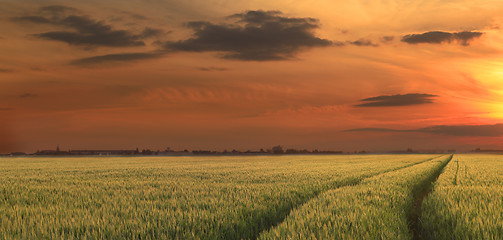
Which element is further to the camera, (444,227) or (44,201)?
(44,201)

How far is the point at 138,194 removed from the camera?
1362 cm

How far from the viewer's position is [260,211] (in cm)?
1005

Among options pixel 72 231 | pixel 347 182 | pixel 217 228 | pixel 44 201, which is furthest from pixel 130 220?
pixel 347 182

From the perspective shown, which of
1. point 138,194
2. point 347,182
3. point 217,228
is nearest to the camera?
point 217,228

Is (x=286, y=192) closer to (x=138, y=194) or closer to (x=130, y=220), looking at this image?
(x=138, y=194)

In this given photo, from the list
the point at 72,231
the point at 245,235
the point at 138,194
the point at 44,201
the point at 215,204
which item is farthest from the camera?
the point at 138,194

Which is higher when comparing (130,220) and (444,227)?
(130,220)

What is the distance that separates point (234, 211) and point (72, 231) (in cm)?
393

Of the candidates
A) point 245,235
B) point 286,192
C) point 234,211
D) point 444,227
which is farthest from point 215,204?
point 444,227

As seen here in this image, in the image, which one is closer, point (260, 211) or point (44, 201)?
point (260, 211)

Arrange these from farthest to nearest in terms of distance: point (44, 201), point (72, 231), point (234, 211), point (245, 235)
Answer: point (44, 201)
point (234, 211)
point (245, 235)
point (72, 231)

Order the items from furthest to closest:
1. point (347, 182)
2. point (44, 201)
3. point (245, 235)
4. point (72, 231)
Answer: point (347, 182)
point (44, 201)
point (245, 235)
point (72, 231)

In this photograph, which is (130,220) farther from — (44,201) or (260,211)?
(44,201)

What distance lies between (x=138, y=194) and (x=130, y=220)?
18.7 feet
